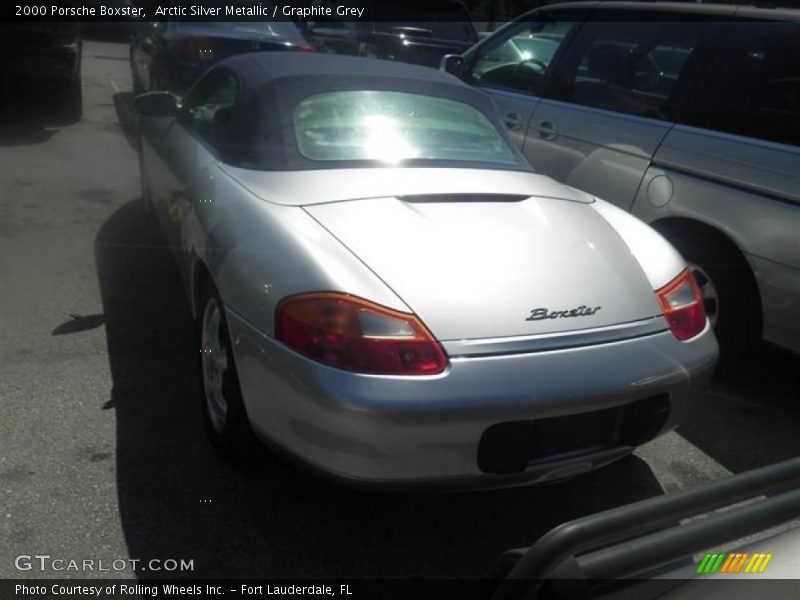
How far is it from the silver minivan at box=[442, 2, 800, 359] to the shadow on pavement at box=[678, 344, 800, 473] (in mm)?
220

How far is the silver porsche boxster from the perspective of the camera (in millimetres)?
2328

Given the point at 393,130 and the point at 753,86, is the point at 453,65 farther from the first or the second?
the point at 393,130

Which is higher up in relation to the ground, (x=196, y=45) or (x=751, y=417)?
(x=196, y=45)

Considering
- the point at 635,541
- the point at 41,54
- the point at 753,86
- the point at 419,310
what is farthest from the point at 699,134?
the point at 41,54

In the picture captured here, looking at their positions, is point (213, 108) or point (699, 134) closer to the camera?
point (699, 134)

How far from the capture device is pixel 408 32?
39.5ft

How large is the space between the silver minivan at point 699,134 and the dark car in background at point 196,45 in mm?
4412

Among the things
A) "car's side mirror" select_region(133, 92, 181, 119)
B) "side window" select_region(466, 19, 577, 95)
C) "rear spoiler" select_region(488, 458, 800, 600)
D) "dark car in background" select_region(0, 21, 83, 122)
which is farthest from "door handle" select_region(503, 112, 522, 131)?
"dark car in background" select_region(0, 21, 83, 122)

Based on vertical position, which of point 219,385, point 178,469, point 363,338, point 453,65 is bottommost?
point 178,469

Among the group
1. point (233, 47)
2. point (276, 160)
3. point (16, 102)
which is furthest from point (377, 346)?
point (16, 102)

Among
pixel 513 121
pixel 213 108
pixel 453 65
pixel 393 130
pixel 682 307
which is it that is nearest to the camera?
pixel 682 307

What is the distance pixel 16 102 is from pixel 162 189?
686cm

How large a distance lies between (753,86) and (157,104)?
3.09m

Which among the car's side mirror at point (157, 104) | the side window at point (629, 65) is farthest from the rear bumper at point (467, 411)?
the car's side mirror at point (157, 104)
